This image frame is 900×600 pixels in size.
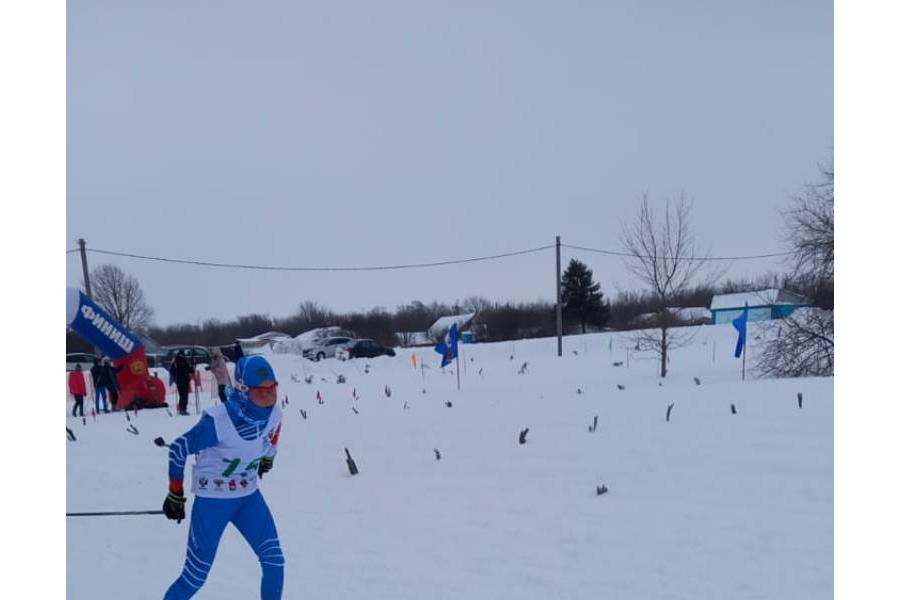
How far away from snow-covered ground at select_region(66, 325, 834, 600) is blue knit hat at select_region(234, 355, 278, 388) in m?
2.18

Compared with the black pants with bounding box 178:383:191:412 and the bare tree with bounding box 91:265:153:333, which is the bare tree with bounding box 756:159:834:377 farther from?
the bare tree with bounding box 91:265:153:333

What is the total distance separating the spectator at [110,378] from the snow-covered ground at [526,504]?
6.34 metres

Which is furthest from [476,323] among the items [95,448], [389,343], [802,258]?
[95,448]

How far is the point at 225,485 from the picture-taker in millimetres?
4602

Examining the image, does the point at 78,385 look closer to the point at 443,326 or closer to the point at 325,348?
the point at 325,348

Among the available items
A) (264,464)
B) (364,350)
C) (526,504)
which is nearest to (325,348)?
(364,350)

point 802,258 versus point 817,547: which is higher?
point 802,258

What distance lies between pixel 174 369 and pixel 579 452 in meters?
13.0

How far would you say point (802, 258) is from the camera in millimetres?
19141

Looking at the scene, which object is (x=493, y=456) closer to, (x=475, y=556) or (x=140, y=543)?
(x=475, y=556)

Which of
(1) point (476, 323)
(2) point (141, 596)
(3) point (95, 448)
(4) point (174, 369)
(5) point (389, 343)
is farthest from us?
Answer: (1) point (476, 323)

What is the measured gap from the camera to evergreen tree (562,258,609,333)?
53531 mm

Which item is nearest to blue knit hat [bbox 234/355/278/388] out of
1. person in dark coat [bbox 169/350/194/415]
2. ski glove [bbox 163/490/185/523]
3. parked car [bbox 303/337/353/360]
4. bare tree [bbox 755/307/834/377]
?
ski glove [bbox 163/490/185/523]

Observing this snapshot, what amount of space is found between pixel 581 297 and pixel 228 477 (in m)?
50.5
